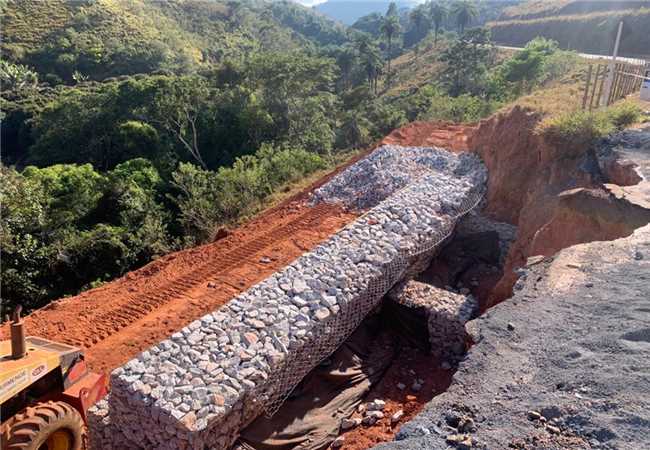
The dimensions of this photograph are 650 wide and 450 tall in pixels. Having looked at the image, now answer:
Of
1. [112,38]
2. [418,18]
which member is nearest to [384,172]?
[112,38]

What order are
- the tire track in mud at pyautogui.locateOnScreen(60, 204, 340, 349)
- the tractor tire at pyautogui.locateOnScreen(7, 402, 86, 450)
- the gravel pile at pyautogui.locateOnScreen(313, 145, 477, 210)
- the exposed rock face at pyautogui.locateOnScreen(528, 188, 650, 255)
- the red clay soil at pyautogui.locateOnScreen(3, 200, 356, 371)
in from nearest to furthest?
the tractor tire at pyautogui.locateOnScreen(7, 402, 86, 450) < the exposed rock face at pyautogui.locateOnScreen(528, 188, 650, 255) < the red clay soil at pyautogui.locateOnScreen(3, 200, 356, 371) < the tire track in mud at pyautogui.locateOnScreen(60, 204, 340, 349) < the gravel pile at pyautogui.locateOnScreen(313, 145, 477, 210)

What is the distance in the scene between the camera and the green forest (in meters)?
12.6

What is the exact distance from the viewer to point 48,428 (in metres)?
5.38

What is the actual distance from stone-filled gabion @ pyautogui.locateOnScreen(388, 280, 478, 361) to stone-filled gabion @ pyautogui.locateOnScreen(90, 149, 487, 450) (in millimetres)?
793

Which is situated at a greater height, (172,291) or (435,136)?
(435,136)

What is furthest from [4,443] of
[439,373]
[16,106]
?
[16,106]

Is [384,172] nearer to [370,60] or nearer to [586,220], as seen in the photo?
[586,220]

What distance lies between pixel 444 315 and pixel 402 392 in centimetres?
150

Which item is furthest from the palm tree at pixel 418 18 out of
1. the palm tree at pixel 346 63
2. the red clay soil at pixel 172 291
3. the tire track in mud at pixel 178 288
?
the tire track in mud at pixel 178 288

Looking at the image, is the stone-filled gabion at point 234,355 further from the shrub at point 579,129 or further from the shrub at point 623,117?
the shrub at point 623,117

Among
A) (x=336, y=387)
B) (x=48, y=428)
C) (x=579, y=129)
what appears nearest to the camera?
(x=48, y=428)

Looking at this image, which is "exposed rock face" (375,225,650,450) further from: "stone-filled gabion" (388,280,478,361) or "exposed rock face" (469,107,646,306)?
"stone-filled gabion" (388,280,478,361)

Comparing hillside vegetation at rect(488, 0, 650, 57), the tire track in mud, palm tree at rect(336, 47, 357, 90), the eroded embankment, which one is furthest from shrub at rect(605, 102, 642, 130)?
palm tree at rect(336, 47, 357, 90)

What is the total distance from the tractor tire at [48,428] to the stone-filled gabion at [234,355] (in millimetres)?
459
